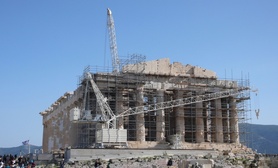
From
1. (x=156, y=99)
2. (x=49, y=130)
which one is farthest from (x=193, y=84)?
(x=49, y=130)

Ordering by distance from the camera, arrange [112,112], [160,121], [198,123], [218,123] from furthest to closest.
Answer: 1. [218,123]
2. [198,123]
3. [160,121]
4. [112,112]

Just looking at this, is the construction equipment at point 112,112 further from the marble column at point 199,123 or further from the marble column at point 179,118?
the marble column at point 199,123

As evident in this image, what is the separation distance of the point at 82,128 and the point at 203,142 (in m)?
18.2

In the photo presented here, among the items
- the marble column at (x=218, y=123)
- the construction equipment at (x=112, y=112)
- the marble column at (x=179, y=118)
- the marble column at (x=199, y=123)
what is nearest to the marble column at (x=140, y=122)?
the construction equipment at (x=112, y=112)

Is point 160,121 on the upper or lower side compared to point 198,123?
upper

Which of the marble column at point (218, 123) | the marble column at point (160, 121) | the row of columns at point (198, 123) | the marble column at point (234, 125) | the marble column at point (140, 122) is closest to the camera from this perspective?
the marble column at point (140, 122)

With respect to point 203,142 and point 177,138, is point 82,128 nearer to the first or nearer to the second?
point 177,138

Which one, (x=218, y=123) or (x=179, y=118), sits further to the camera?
(x=218, y=123)

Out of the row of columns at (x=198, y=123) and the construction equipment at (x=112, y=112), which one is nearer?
the construction equipment at (x=112, y=112)

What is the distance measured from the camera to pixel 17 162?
128 ft

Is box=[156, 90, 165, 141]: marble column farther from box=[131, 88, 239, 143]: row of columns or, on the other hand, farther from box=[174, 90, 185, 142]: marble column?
box=[174, 90, 185, 142]: marble column

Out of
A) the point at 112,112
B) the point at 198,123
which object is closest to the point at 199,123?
the point at 198,123

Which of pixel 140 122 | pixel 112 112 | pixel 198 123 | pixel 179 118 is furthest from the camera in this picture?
pixel 198 123

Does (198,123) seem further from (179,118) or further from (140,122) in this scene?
(140,122)
